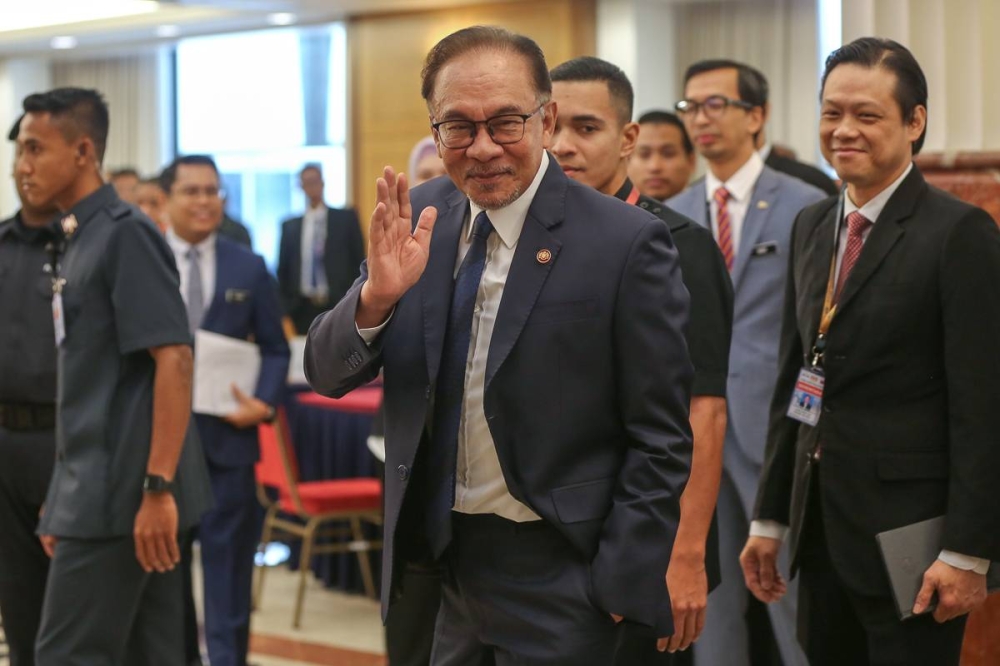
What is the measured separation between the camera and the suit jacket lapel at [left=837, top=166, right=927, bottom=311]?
267cm

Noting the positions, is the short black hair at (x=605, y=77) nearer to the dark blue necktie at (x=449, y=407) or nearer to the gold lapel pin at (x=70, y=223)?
the dark blue necktie at (x=449, y=407)

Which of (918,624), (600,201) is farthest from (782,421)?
(600,201)

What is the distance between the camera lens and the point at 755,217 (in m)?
3.88

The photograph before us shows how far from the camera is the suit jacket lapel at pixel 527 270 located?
2023mm

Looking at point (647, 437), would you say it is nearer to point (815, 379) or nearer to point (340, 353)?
point (340, 353)

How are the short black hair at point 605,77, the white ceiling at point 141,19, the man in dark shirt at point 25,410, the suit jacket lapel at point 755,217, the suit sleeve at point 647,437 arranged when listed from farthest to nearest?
the white ceiling at point 141,19, the suit jacket lapel at point 755,217, the man in dark shirt at point 25,410, the short black hair at point 605,77, the suit sleeve at point 647,437

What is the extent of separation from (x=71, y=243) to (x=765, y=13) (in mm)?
9903

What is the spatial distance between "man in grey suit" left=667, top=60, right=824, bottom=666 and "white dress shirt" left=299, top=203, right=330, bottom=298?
781 centimetres

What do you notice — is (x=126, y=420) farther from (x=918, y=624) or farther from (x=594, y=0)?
(x=594, y=0)

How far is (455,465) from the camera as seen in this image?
207cm

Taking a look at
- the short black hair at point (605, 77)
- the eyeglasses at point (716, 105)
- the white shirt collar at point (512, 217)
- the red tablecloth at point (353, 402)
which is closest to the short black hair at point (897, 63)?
the short black hair at point (605, 77)

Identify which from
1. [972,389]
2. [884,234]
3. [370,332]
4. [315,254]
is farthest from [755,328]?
[315,254]

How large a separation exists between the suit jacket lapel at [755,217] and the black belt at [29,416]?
1866 millimetres

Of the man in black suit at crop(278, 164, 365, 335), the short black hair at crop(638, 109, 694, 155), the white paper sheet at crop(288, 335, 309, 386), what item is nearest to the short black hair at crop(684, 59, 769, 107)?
the short black hair at crop(638, 109, 694, 155)
